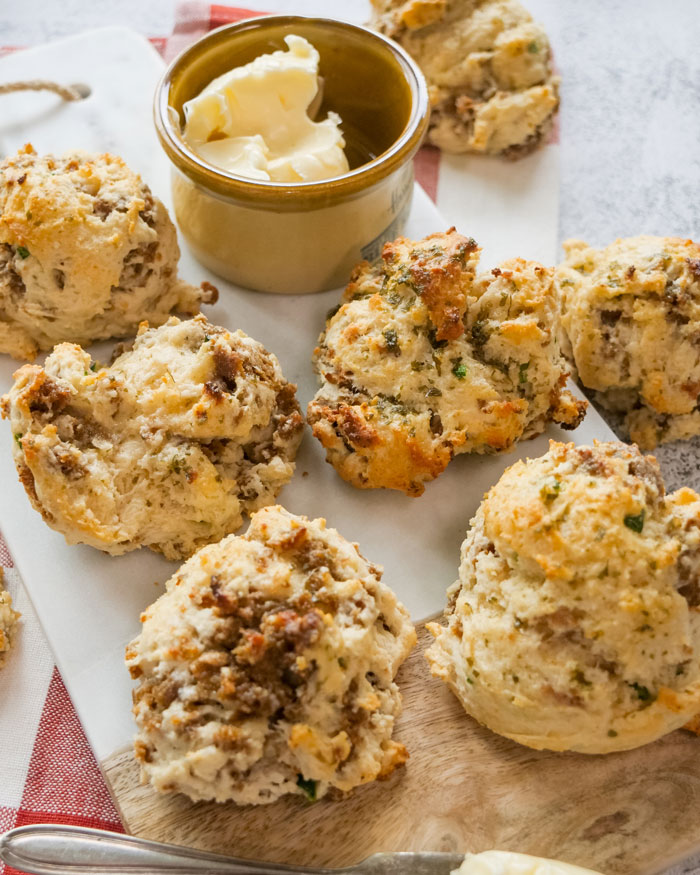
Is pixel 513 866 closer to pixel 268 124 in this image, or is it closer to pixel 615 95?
pixel 268 124

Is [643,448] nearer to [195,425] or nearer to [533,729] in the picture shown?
[533,729]

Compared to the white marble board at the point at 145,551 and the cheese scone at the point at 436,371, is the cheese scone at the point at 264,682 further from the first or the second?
the cheese scone at the point at 436,371

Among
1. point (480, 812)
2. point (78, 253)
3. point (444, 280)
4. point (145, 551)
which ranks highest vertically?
point (78, 253)

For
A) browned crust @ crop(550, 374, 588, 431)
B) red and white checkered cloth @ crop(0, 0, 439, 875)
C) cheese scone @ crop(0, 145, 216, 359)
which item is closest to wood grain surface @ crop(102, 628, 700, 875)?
red and white checkered cloth @ crop(0, 0, 439, 875)

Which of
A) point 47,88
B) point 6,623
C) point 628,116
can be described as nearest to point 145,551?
point 6,623

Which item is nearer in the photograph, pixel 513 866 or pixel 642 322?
pixel 513 866

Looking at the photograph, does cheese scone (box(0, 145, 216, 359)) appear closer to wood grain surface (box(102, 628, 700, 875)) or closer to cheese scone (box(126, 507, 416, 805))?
cheese scone (box(126, 507, 416, 805))
